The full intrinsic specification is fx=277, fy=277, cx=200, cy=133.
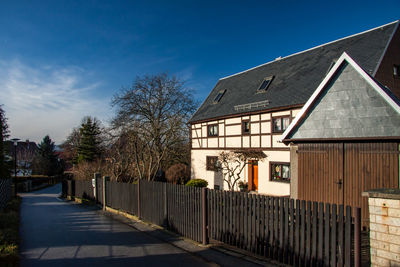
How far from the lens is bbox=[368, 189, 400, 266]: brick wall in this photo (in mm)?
3980

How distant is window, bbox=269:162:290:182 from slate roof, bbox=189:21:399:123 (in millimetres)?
3413

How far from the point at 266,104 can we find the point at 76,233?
13.0m

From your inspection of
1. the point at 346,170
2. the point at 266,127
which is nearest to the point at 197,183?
the point at 266,127

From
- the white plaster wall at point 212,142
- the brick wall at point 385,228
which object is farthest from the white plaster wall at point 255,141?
the brick wall at point 385,228

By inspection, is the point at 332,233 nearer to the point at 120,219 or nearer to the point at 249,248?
the point at 249,248

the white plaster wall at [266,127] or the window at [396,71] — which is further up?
the window at [396,71]

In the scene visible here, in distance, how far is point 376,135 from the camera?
7676mm

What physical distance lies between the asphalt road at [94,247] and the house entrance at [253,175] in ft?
34.9

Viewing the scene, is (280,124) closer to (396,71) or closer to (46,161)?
(396,71)

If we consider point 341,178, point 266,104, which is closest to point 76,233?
point 341,178

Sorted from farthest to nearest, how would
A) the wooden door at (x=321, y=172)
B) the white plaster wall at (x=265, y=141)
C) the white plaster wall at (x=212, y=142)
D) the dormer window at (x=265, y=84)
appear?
the white plaster wall at (x=212, y=142) < the dormer window at (x=265, y=84) < the white plaster wall at (x=265, y=141) < the wooden door at (x=321, y=172)

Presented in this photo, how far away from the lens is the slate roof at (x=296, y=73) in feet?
49.2

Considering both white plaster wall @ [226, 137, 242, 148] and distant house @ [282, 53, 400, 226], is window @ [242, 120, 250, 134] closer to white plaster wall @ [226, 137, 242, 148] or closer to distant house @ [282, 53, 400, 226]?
white plaster wall @ [226, 137, 242, 148]

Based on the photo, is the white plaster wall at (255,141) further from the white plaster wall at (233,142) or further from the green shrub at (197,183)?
the green shrub at (197,183)
